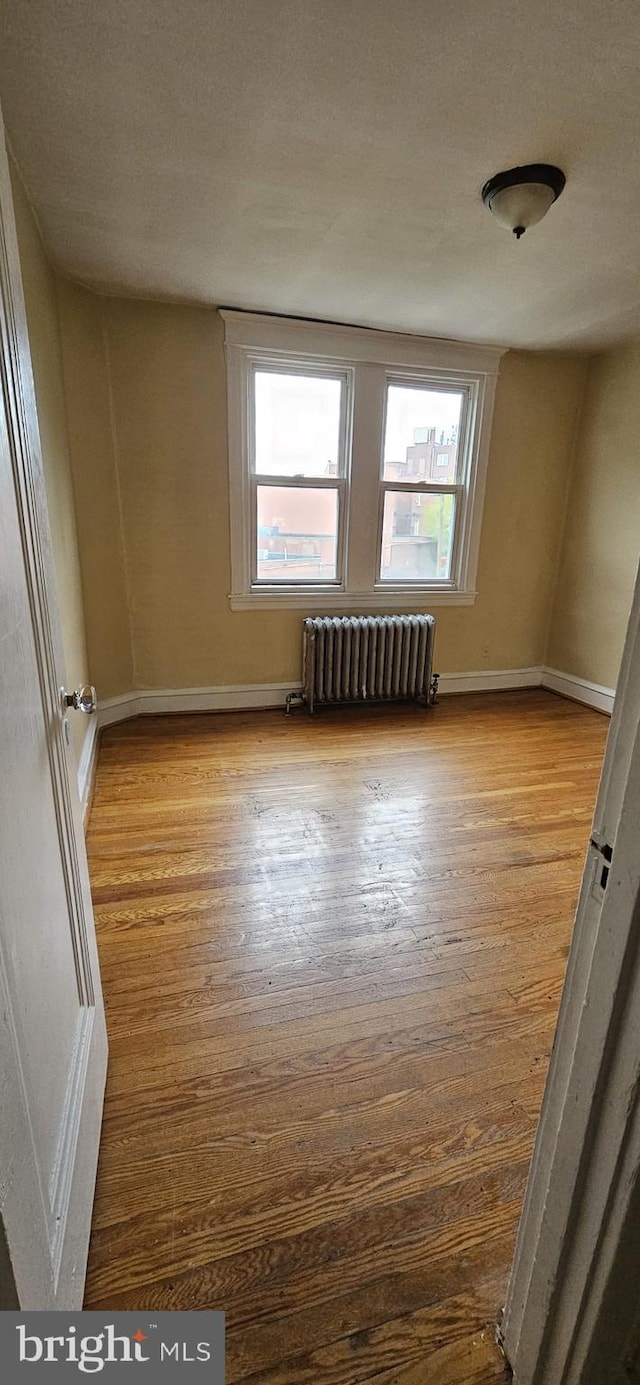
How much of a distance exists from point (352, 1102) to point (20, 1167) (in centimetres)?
88

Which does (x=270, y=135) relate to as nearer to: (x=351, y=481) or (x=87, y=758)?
(x=351, y=481)

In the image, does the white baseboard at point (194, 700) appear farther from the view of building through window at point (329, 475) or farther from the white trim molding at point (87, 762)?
the view of building through window at point (329, 475)

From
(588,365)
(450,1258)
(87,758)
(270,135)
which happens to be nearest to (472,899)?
(450,1258)

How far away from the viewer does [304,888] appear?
6.93 feet

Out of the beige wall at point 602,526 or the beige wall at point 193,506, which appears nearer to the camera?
the beige wall at point 193,506

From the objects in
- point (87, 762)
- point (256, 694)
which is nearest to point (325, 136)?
point (87, 762)

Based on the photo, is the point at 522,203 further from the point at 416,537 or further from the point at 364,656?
the point at 364,656

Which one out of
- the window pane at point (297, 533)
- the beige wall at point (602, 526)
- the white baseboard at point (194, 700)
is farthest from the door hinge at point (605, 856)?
the beige wall at point (602, 526)

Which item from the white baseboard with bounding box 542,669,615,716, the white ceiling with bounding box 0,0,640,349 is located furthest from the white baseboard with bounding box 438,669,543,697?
the white ceiling with bounding box 0,0,640,349

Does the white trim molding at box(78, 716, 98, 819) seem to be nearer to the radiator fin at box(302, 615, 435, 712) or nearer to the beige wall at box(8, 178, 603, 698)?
the beige wall at box(8, 178, 603, 698)

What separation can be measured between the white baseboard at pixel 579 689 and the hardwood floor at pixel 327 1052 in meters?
1.48

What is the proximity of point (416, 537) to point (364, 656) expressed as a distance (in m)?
1.01

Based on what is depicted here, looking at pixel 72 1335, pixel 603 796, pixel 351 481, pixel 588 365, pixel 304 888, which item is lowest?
pixel 304 888

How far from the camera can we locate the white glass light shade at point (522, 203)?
A: 1.88 metres
